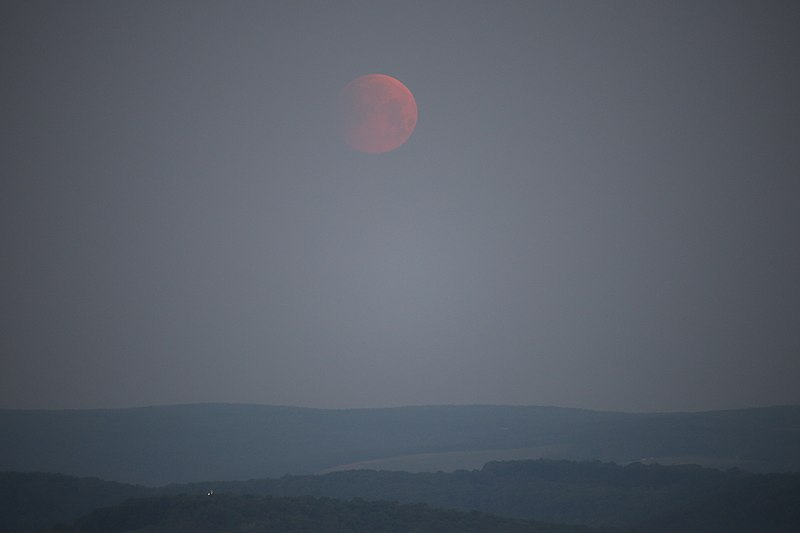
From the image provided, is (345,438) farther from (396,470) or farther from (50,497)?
(50,497)

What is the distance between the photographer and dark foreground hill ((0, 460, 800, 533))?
41750 millimetres

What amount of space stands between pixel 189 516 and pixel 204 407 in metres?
132

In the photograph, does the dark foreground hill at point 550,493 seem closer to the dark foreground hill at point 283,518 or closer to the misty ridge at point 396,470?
the misty ridge at point 396,470

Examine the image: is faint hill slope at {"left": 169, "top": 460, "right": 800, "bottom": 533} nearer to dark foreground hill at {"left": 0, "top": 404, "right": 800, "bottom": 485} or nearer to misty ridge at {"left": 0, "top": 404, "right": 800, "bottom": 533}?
misty ridge at {"left": 0, "top": 404, "right": 800, "bottom": 533}

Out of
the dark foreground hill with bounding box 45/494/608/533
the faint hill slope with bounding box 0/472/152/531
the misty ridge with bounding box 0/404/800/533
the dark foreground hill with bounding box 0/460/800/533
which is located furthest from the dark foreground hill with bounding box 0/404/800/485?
the dark foreground hill with bounding box 45/494/608/533

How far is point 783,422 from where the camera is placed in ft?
378

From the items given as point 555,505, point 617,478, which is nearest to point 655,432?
point 617,478

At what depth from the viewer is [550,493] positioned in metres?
53.7

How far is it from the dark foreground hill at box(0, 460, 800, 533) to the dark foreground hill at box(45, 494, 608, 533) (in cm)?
417

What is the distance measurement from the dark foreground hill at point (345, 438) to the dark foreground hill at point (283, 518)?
52.3 meters

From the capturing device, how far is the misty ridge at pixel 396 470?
37.2m

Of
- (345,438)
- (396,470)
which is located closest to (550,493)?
(396,470)

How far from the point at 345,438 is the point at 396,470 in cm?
5272

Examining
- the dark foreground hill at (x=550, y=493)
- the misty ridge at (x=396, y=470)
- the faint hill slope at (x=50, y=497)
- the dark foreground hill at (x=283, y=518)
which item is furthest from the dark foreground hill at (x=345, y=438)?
the dark foreground hill at (x=283, y=518)
